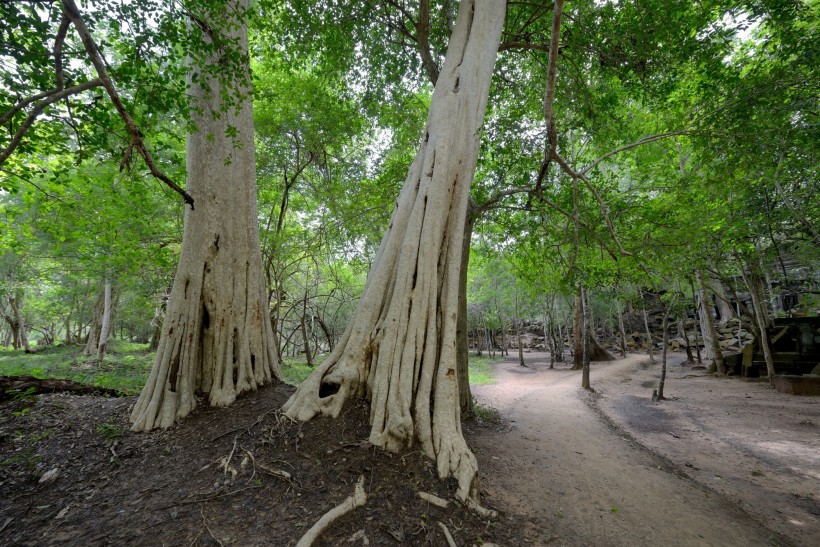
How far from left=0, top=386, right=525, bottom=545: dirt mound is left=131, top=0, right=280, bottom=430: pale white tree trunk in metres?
0.47

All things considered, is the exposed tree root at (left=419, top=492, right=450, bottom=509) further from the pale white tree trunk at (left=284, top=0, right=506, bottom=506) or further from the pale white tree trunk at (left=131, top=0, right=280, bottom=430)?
the pale white tree trunk at (left=131, top=0, right=280, bottom=430)

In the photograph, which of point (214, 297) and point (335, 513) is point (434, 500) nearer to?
point (335, 513)

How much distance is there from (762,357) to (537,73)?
1266 cm

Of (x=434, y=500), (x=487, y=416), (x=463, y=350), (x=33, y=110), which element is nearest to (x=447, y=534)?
(x=434, y=500)

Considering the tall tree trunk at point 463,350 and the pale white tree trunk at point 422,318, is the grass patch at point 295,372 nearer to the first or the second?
the tall tree trunk at point 463,350

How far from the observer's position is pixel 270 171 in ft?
28.6

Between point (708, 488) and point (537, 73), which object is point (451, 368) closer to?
point (708, 488)

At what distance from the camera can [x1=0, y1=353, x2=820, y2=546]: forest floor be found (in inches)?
91.7

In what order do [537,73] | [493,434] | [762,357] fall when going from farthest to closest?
1. [762,357]
2. [537,73]
3. [493,434]

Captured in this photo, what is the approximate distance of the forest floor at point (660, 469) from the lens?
3275mm

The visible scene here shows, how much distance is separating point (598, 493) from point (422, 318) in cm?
282

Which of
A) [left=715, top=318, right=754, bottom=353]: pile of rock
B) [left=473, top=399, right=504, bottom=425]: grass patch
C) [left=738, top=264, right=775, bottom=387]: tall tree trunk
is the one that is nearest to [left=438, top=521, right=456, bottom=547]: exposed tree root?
[left=473, top=399, right=504, bottom=425]: grass patch

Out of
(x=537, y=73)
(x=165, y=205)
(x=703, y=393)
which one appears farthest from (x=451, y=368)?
(x=703, y=393)

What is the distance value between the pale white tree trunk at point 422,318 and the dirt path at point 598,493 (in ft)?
3.48
